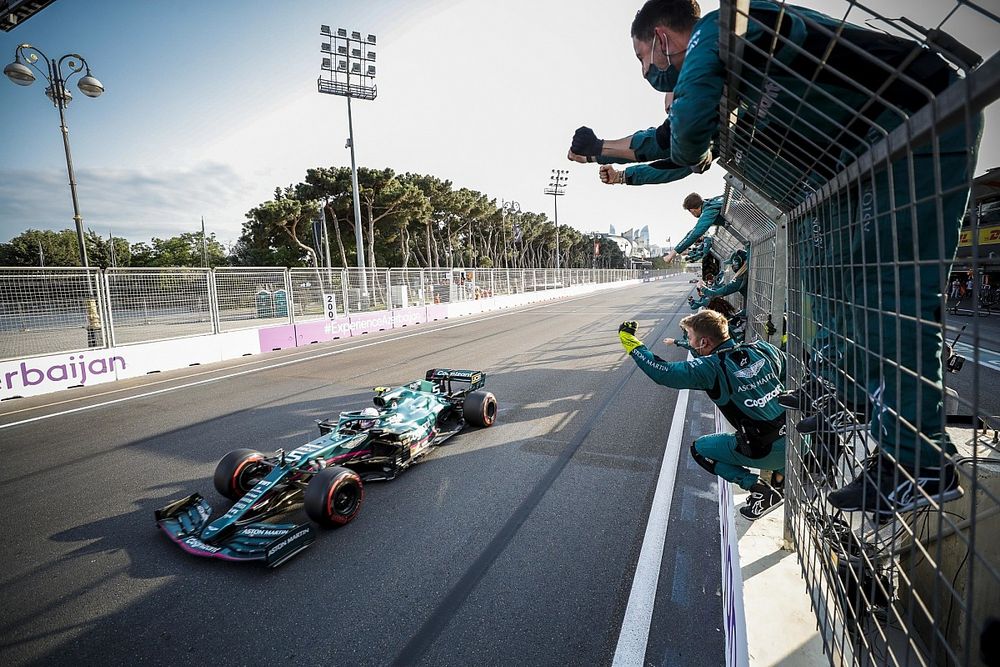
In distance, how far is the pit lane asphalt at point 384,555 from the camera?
8.02ft

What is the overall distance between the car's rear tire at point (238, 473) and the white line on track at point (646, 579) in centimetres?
302

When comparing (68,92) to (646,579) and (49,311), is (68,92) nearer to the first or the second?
(49,311)

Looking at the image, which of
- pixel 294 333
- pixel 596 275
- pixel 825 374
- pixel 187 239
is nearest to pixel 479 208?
pixel 596 275

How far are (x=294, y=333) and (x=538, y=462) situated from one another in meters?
11.0

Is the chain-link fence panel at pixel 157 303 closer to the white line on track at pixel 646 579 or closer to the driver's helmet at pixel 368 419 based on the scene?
the driver's helmet at pixel 368 419

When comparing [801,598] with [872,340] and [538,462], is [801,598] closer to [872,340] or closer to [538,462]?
[872,340]

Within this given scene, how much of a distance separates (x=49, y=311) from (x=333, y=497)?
9.00m

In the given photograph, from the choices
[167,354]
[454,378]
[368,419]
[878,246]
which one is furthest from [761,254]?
[167,354]

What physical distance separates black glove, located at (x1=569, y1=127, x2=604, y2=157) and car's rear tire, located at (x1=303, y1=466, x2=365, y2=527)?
2814 millimetres

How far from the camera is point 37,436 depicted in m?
5.88

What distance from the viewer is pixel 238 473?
3869 millimetres

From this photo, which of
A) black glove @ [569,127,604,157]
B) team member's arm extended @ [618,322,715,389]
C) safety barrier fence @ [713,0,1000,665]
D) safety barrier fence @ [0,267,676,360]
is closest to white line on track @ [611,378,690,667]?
safety barrier fence @ [713,0,1000,665]

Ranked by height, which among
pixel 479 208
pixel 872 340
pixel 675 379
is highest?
pixel 479 208

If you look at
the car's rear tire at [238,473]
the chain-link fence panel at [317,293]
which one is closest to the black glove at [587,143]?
the car's rear tire at [238,473]
